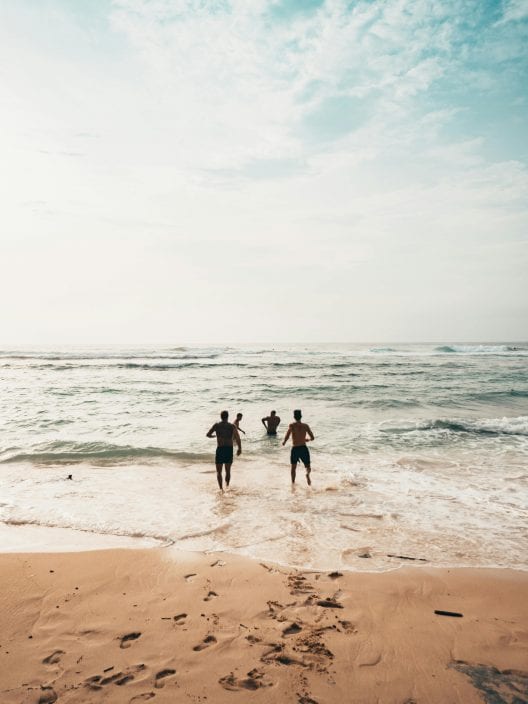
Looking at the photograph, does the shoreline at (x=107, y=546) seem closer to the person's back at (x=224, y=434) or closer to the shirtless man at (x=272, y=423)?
the person's back at (x=224, y=434)

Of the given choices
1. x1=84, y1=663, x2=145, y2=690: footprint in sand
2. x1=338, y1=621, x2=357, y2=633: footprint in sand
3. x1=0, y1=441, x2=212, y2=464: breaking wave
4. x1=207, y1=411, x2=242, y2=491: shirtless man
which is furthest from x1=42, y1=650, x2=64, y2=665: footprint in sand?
x1=0, y1=441, x2=212, y2=464: breaking wave

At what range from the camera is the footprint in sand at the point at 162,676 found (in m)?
3.39

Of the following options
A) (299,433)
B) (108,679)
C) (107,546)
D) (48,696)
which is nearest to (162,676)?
(108,679)

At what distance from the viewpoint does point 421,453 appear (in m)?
12.5

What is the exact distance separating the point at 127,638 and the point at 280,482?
20.4 feet

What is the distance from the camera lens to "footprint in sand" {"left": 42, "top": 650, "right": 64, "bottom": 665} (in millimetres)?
3660

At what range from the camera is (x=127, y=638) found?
13.1 ft

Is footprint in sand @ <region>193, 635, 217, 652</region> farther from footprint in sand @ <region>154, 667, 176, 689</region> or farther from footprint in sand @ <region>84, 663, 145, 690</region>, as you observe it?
footprint in sand @ <region>84, 663, 145, 690</region>

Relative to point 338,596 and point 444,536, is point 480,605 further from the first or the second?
point 444,536

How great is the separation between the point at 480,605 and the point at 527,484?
6065mm

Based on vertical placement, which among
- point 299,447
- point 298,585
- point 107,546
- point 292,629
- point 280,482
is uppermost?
point 299,447

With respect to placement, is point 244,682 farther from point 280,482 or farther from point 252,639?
point 280,482

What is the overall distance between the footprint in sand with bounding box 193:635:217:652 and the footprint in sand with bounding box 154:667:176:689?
338 mm

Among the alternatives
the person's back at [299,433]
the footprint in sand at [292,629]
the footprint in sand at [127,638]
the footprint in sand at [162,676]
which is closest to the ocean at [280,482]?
the person's back at [299,433]
